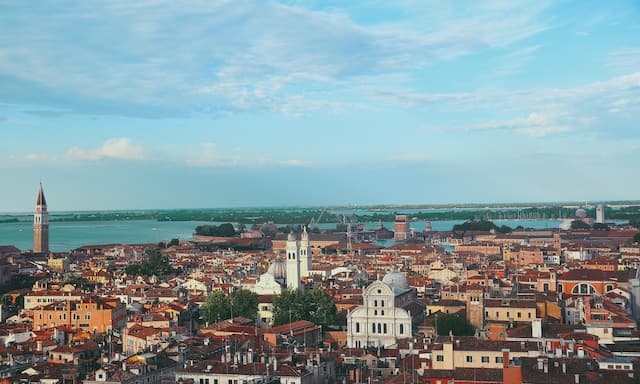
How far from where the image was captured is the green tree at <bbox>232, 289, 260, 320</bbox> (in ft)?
82.5

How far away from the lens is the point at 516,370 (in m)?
12.7

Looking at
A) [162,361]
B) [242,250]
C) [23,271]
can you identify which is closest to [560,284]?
[162,361]

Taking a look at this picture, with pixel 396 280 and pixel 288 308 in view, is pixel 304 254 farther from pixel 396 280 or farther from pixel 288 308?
pixel 288 308

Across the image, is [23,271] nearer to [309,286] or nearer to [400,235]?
[309,286]

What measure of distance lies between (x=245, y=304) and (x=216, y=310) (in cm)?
105

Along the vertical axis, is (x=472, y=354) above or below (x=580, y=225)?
below

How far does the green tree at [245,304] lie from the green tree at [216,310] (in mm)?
247

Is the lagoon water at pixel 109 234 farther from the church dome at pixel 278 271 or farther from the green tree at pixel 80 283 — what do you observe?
the church dome at pixel 278 271

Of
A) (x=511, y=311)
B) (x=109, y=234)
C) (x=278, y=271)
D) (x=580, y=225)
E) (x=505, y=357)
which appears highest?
(x=580, y=225)

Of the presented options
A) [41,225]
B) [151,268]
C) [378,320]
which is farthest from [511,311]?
[41,225]

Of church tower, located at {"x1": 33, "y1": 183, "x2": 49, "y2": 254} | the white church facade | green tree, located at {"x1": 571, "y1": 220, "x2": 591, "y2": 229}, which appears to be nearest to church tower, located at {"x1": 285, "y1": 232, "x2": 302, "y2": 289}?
the white church facade

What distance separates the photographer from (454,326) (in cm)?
2088

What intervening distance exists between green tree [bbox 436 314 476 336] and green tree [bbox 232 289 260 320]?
20.4 ft

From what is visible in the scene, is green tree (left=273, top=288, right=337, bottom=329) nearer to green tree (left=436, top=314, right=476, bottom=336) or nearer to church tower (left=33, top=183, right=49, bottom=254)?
green tree (left=436, top=314, right=476, bottom=336)
